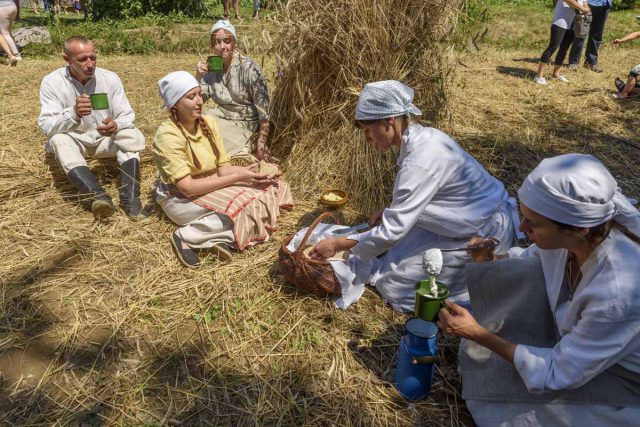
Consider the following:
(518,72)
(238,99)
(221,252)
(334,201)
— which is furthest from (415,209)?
(518,72)

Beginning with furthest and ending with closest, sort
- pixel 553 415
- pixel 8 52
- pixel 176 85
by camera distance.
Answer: pixel 8 52
pixel 176 85
pixel 553 415

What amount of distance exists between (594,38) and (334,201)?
6.89 metres

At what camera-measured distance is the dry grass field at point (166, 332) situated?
2230mm

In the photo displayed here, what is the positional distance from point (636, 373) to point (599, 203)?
705mm

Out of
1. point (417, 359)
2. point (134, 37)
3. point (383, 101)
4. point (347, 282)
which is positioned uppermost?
point (383, 101)

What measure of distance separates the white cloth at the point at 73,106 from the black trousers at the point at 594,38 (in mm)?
7314

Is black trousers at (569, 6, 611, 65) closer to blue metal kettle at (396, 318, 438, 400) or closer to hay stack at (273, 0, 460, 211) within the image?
hay stack at (273, 0, 460, 211)

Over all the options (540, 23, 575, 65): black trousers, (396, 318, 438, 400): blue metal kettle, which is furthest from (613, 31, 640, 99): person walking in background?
(396, 318, 438, 400): blue metal kettle

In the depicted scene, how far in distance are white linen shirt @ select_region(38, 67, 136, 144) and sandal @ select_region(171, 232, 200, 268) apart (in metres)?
1.39

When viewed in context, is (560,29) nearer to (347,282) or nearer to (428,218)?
(428,218)

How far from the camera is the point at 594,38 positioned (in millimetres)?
7910

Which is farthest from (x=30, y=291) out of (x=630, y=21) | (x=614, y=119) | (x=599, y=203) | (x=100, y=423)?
(x=630, y=21)

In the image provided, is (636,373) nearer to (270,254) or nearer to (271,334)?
(271,334)

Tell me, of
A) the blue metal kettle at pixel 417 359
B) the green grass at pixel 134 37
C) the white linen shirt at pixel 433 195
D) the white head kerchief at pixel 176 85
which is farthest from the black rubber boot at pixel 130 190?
the green grass at pixel 134 37
